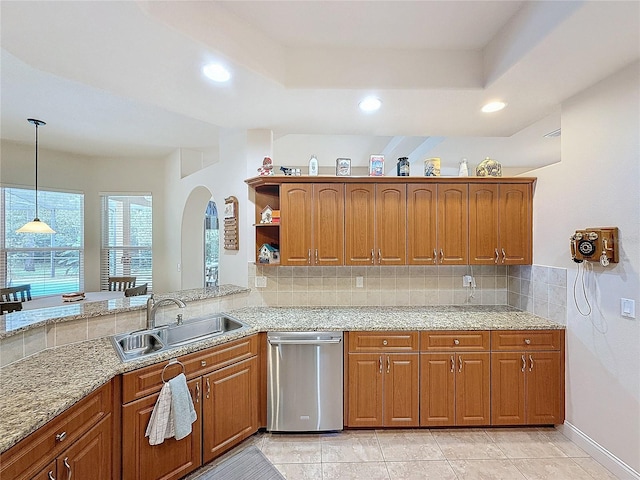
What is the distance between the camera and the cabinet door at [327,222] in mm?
2863

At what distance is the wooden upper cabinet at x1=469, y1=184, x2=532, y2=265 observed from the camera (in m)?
2.89

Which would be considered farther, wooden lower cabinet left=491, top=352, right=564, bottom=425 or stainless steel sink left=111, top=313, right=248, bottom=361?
wooden lower cabinet left=491, top=352, right=564, bottom=425

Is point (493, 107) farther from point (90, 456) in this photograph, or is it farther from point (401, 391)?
point (90, 456)

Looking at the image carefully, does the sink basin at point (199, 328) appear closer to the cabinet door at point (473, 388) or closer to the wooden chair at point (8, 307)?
the cabinet door at point (473, 388)

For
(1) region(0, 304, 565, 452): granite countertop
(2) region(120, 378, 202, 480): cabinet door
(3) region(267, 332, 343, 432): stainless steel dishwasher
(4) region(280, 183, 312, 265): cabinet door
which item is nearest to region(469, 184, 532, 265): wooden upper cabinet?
(1) region(0, 304, 565, 452): granite countertop

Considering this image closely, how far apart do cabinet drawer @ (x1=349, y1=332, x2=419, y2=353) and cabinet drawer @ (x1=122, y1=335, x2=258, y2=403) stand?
2.70ft

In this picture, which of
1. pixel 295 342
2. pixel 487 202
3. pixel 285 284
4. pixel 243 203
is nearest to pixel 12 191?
pixel 243 203

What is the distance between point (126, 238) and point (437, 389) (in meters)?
5.42

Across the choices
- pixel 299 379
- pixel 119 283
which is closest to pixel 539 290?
pixel 299 379

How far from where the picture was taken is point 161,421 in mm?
1789

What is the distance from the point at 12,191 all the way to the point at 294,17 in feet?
16.9

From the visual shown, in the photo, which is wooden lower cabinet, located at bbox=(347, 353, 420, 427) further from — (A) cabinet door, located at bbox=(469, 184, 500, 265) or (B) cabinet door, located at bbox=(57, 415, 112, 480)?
(B) cabinet door, located at bbox=(57, 415, 112, 480)

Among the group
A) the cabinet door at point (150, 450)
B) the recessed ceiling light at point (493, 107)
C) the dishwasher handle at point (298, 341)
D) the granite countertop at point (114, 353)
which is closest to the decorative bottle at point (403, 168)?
the recessed ceiling light at point (493, 107)

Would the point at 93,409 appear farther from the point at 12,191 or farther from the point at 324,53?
the point at 12,191
